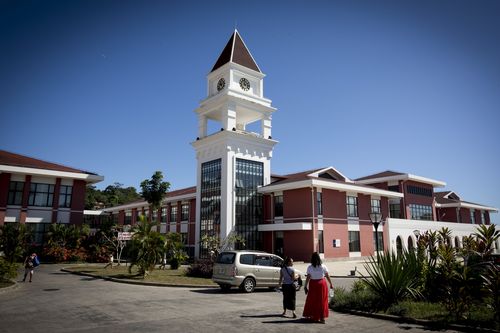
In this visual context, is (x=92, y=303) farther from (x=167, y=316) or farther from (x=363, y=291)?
(x=363, y=291)

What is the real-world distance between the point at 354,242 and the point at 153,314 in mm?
28384

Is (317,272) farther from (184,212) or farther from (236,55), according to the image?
(184,212)

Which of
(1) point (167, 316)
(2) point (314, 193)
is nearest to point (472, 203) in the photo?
(2) point (314, 193)

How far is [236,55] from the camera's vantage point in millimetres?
36562

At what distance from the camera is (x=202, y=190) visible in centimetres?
3634

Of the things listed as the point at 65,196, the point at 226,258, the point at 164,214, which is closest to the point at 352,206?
the point at 226,258

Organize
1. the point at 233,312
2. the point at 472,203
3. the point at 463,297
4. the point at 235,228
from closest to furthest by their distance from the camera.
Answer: the point at 463,297 → the point at 233,312 → the point at 235,228 → the point at 472,203

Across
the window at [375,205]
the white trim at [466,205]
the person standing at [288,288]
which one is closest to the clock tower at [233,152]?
the window at [375,205]

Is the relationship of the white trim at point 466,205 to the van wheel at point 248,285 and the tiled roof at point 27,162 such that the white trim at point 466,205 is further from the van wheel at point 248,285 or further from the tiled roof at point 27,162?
the tiled roof at point 27,162

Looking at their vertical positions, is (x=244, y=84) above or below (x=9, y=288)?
above

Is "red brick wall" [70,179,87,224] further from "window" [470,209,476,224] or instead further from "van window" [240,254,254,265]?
"window" [470,209,476,224]

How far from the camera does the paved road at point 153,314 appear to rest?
7.74 m

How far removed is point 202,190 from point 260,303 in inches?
999

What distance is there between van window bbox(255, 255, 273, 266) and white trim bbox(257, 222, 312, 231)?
578 inches
